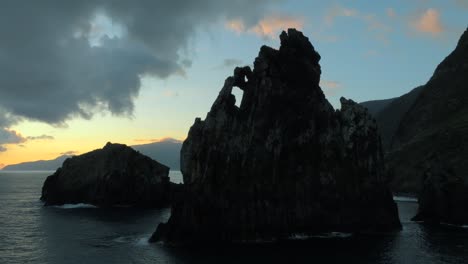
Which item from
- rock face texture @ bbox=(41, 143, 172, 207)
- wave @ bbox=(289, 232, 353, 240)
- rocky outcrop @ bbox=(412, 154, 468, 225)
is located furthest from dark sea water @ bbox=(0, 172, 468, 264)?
rock face texture @ bbox=(41, 143, 172, 207)

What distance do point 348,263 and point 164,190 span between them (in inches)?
3761

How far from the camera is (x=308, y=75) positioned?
8762 centimetres

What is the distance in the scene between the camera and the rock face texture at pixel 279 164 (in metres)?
76.1

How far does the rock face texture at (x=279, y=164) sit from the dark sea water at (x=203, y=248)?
189 inches

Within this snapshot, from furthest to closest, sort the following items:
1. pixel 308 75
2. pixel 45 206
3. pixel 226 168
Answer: pixel 45 206 → pixel 308 75 → pixel 226 168

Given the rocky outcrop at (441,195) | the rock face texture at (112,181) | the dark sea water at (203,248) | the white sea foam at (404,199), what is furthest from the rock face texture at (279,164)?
the white sea foam at (404,199)

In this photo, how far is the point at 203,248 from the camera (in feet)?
225

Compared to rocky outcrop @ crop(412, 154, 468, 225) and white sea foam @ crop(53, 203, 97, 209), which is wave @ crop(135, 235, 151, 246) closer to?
rocky outcrop @ crop(412, 154, 468, 225)

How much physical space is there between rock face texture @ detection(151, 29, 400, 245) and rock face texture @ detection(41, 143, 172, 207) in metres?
63.2

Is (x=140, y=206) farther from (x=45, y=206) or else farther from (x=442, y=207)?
(x=442, y=207)

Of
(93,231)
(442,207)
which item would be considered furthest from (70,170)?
(442,207)

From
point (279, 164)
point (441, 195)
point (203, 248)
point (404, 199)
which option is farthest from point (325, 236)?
point (404, 199)

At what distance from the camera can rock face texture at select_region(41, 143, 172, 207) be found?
13875 centimetres

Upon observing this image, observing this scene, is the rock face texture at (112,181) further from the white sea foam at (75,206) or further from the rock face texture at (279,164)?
the rock face texture at (279,164)
